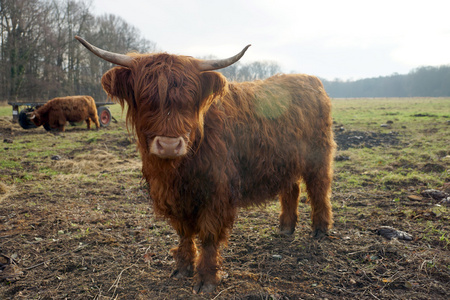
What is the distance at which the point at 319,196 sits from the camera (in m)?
3.59

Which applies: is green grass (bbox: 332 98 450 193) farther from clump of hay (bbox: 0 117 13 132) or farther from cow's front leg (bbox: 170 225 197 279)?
clump of hay (bbox: 0 117 13 132)

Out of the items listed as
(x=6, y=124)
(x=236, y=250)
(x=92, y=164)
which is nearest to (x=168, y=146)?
(x=236, y=250)

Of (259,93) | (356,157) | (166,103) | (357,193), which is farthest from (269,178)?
(356,157)

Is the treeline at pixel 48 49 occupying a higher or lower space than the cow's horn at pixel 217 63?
higher

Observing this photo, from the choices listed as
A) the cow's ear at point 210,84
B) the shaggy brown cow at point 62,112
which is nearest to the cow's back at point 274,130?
the cow's ear at point 210,84

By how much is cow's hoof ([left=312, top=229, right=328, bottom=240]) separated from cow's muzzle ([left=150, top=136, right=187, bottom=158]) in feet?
7.59

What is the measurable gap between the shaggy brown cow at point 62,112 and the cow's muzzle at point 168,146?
1288cm

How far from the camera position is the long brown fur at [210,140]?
2092mm

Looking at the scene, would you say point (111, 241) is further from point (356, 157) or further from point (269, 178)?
point (356, 157)

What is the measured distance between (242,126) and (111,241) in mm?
1996

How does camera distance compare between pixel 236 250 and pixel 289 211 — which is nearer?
pixel 236 250

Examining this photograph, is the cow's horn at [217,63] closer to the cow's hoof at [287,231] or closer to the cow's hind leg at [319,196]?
the cow's hind leg at [319,196]

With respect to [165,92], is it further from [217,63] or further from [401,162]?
[401,162]

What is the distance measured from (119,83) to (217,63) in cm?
77
